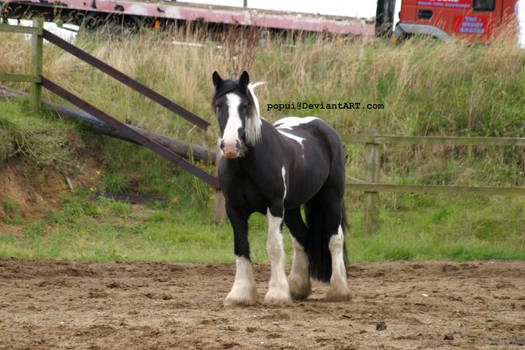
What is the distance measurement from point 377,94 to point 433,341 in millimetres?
9398

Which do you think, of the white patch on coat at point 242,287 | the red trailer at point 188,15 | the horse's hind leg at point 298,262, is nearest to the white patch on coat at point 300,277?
the horse's hind leg at point 298,262

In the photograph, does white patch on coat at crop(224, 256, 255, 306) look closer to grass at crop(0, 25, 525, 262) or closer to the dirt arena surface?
the dirt arena surface

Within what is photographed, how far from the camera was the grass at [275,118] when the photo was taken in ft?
27.4

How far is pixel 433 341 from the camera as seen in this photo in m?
3.58

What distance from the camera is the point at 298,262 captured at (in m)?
5.48

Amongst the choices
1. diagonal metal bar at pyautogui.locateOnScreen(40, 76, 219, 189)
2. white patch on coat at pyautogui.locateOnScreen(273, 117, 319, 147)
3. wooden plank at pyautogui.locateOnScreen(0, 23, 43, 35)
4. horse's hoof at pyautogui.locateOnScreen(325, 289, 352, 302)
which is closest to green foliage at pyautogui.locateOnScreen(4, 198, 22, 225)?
diagonal metal bar at pyautogui.locateOnScreen(40, 76, 219, 189)

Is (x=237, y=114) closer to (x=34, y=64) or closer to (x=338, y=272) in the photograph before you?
(x=338, y=272)

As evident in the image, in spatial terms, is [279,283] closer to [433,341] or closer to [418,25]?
[433,341]

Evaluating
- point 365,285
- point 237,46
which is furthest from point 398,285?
point 237,46

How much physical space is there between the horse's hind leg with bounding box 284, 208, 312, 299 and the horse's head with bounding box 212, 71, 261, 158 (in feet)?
3.73

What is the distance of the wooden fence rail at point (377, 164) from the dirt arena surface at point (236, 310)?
1.42m

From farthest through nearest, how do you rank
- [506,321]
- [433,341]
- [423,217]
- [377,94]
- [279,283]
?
[377,94] → [423,217] → [279,283] → [506,321] → [433,341]

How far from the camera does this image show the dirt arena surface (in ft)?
11.7

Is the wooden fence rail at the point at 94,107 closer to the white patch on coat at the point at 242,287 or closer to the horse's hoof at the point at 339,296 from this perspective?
the horse's hoof at the point at 339,296
